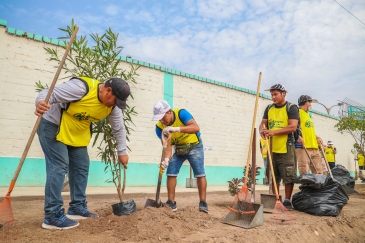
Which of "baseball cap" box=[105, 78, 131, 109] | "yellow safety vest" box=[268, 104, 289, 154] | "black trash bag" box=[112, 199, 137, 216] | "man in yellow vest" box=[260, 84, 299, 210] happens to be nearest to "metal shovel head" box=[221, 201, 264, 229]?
"black trash bag" box=[112, 199, 137, 216]

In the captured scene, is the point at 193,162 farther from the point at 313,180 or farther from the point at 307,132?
the point at 307,132

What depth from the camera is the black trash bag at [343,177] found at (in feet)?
20.8

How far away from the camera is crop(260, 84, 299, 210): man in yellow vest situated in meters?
4.76

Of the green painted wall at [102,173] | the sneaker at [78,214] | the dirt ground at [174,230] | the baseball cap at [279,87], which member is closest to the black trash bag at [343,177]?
the dirt ground at [174,230]

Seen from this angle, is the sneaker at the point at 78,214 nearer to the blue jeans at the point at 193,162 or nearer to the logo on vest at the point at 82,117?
the logo on vest at the point at 82,117

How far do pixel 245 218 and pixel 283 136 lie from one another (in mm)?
1704

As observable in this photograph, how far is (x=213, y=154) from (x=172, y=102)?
96.7 inches

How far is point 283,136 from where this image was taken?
16.0 feet

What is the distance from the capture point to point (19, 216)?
3799 mm

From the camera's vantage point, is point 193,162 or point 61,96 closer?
point 61,96

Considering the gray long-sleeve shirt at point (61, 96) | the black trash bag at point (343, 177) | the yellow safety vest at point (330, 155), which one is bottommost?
the black trash bag at point (343, 177)

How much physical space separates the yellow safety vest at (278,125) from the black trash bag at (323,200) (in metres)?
0.73

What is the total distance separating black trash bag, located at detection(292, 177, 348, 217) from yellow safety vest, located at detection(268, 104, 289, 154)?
0.73 metres

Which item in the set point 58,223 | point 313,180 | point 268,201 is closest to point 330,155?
point 313,180
